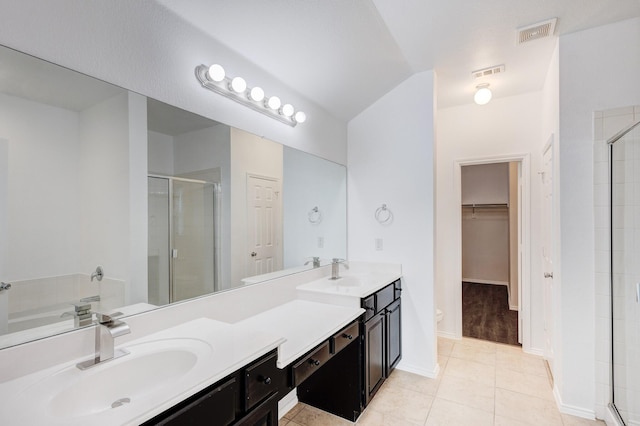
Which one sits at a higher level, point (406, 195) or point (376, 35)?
point (376, 35)

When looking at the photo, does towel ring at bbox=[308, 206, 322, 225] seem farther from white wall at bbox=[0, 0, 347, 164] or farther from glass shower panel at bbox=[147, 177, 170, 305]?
glass shower panel at bbox=[147, 177, 170, 305]

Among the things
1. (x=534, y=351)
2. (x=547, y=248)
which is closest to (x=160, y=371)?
(x=547, y=248)

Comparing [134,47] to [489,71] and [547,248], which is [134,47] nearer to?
[489,71]

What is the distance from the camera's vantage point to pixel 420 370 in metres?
2.74

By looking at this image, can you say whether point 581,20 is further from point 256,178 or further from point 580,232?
point 256,178

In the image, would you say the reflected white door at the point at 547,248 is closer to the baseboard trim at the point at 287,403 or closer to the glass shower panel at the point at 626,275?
the glass shower panel at the point at 626,275

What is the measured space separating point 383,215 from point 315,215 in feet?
2.16

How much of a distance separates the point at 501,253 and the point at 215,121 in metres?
6.06

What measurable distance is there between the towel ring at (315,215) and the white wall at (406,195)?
1.56 ft

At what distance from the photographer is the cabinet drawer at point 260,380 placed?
1168 mm

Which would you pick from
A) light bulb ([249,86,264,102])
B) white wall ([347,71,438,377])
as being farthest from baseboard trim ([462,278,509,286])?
light bulb ([249,86,264,102])

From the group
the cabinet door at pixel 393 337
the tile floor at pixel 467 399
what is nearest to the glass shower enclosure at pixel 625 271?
the tile floor at pixel 467 399

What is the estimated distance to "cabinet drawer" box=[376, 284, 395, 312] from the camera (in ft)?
7.67

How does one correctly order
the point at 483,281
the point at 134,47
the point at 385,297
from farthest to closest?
1. the point at 483,281
2. the point at 385,297
3. the point at 134,47
